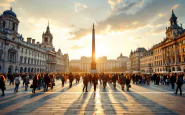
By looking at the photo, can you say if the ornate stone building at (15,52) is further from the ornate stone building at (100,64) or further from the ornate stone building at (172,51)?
the ornate stone building at (100,64)

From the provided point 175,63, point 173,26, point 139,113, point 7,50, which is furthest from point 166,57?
point 7,50

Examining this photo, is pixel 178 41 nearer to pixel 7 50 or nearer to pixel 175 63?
pixel 175 63

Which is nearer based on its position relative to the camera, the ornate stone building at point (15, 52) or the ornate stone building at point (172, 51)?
the ornate stone building at point (15, 52)

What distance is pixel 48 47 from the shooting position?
75.4m

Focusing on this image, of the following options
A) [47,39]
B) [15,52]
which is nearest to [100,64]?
[47,39]

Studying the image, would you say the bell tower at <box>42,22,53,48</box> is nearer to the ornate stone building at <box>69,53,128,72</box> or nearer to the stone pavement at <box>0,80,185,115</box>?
the stone pavement at <box>0,80,185,115</box>

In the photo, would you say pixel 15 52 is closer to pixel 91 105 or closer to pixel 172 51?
pixel 91 105

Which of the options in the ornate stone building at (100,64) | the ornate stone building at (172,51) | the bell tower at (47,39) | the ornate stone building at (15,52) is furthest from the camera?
the ornate stone building at (100,64)

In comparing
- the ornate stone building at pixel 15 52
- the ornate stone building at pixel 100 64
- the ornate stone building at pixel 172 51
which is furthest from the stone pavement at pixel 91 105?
the ornate stone building at pixel 100 64

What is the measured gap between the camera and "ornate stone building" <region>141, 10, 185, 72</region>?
47.9m

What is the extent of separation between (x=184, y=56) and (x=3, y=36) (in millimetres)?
63922

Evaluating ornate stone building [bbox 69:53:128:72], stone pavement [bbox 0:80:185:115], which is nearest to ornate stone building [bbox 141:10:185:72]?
stone pavement [bbox 0:80:185:115]

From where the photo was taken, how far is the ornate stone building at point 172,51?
157ft

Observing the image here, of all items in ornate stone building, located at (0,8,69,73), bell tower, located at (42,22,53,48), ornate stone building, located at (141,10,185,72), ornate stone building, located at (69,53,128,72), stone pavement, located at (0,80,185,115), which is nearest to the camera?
stone pavement, located at (0,80,185,115)
